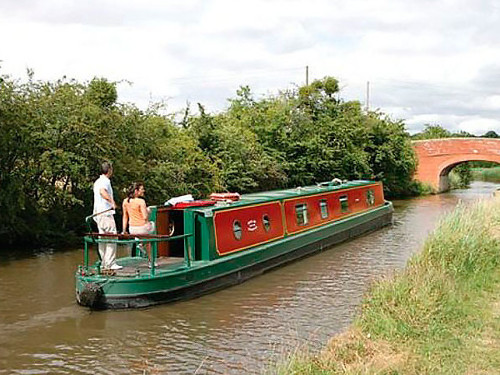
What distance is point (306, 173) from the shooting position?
81.5 feet

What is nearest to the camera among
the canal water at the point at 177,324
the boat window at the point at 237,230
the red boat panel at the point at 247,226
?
the canal water at the point at 177,324

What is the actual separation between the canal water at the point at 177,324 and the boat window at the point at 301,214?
51.7 inches

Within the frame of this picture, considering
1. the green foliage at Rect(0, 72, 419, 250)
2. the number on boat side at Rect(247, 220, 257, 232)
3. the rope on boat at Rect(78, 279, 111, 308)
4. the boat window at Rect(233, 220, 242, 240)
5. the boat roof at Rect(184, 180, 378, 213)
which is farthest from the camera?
the green foliage at Rect(0, 72, 419, 250)

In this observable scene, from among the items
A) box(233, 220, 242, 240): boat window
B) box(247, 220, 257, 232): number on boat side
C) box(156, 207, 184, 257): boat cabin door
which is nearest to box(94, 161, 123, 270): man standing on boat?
box(156, 207, 184, 257): boat cabin door

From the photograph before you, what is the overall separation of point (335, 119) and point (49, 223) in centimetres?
1650

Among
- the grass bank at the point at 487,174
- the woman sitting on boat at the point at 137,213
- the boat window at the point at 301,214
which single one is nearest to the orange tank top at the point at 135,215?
the woman sitting on boat at the point at 137,213

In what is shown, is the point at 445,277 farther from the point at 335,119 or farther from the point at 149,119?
the point at 335,119

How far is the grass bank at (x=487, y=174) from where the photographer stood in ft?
164

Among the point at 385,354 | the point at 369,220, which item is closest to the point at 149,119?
the point at 369,220

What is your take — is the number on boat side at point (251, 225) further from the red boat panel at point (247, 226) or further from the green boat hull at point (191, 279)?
the green boat hull at point (191, 279)

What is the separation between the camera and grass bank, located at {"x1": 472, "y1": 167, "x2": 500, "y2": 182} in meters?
50.0

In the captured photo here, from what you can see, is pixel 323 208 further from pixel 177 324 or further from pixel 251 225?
pixel 177 324

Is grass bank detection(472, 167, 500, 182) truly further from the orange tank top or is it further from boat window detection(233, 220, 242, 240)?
the orange tank top

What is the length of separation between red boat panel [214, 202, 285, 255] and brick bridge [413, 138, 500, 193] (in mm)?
22817
